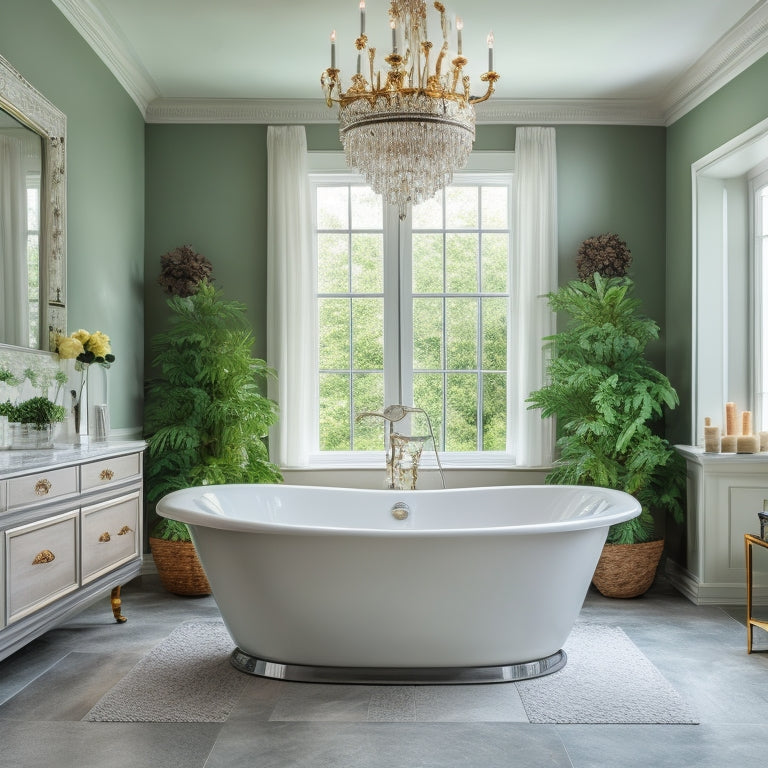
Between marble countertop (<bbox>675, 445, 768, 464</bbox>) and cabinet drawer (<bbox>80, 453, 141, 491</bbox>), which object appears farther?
marble countertop (<bbox>675, 445, 768, 464</bbox>)

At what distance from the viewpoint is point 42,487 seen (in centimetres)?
264

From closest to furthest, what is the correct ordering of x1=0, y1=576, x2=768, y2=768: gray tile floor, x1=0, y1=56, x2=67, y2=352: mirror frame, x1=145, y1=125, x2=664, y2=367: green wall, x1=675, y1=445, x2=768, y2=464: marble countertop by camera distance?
x1=0, y1=576, x2=768, y2=768: gray tile floor → x1=0, y1=56, x2=67, y2=352: mirror frame → x1=675, y1=445, x2=768, y2=464: marble countertop → x1=145, y1=125, x2=664, y2=367: green wall

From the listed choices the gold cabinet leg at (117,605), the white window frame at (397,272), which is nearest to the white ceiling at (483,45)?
the white window frame at (397,272)

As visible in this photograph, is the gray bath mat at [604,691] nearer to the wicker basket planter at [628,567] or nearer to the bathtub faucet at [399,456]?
the wicker basket planter at [628,567]

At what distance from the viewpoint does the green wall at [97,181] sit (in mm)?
3244

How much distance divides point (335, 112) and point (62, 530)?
304 cm

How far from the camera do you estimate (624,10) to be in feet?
11.9

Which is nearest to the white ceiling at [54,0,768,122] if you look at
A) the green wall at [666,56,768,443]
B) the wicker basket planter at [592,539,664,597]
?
the green wall at [666,56,768,443]

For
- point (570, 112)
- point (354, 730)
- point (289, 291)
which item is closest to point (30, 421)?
point (354, 730)

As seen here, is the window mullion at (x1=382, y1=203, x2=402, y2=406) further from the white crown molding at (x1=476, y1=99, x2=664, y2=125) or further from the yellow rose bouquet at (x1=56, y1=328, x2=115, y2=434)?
the yellow rose bouquet at (x1=56, y1=328, x2=115, y2=434)

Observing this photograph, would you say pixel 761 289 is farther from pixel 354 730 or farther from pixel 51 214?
pixel 51 214

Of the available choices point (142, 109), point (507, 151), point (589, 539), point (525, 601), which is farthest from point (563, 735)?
point (142, 109)

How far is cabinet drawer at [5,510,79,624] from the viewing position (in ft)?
8.16

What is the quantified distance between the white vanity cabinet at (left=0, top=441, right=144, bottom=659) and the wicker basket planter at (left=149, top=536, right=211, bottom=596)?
585 mm
